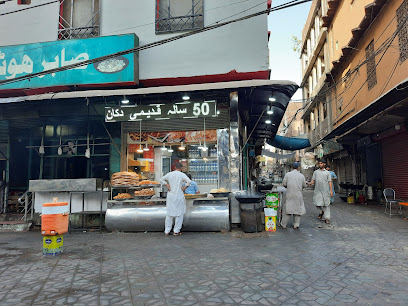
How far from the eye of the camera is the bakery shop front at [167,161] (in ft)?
26.7

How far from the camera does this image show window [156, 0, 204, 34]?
10664 millimetres

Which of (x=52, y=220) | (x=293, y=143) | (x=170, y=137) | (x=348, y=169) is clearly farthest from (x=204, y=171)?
(x=348, y=169)

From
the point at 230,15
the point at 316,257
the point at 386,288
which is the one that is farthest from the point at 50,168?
the point at 386,288

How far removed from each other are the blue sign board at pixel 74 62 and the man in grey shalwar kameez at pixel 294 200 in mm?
6253

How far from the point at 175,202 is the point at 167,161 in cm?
395

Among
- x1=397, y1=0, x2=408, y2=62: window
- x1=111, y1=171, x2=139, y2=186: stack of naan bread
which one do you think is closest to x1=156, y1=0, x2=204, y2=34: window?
x1=111, y1=171, x2=139, y2=186: stack of naan bread

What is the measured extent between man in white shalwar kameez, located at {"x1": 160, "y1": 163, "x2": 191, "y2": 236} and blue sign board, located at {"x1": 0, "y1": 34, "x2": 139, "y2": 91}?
4.25 metres

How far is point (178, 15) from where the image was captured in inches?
432

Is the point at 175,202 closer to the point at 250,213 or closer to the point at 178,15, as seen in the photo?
the point at 250,213

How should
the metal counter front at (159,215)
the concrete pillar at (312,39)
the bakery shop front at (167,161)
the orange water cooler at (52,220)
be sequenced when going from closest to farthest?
1. the orange water cooler at (52,220)
2. the metal counter front at (159,215)
3. the bakery shop front at (167,161)
4. the concrete pillar at (312,39)

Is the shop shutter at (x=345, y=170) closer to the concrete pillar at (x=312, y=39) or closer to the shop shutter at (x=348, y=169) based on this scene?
the shop shutter at (x=348, y=169)

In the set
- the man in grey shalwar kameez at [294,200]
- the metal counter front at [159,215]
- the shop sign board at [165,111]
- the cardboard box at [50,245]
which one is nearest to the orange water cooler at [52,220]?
the cardboard box at [50,245]

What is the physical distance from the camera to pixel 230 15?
1033 centimetres

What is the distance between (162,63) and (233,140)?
417 cm
